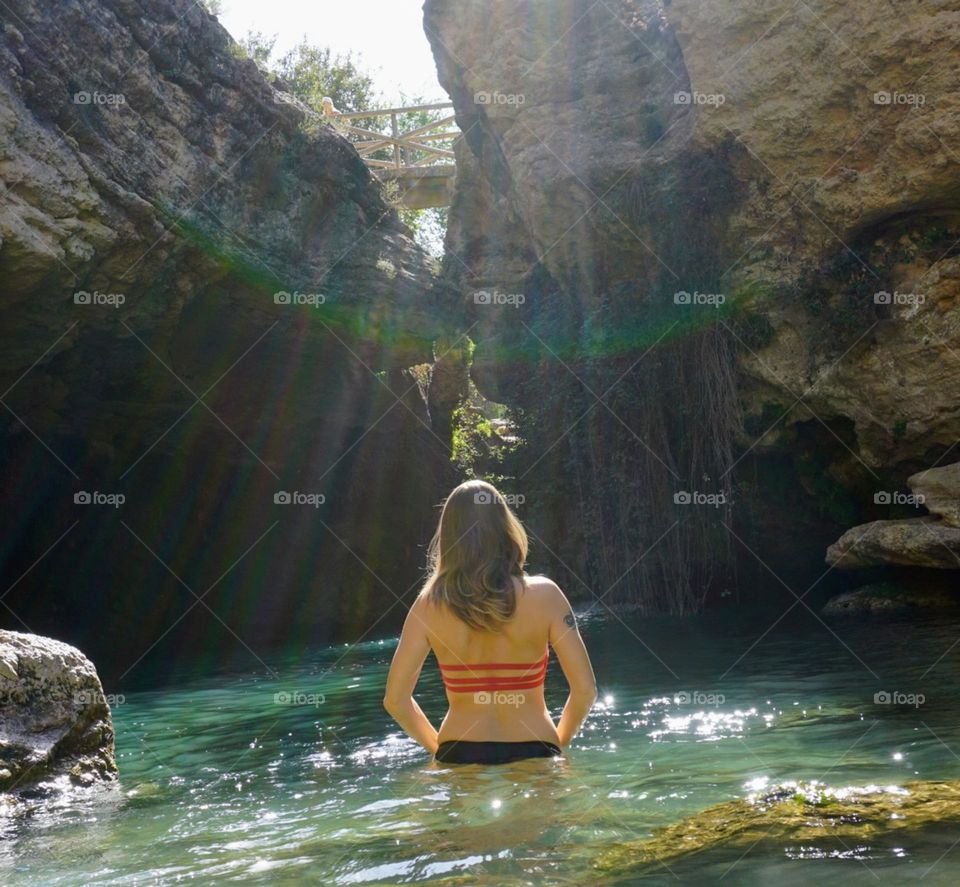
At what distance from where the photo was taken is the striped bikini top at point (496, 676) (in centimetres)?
457

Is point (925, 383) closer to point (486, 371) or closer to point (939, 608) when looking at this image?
point (939, 608)

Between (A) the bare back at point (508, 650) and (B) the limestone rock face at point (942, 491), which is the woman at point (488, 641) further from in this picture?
(B) the limestone rock face at point (942, 491)

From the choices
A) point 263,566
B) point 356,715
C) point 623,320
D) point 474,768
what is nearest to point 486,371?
point 623,320

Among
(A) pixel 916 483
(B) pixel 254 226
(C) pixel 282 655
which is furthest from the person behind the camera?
(C) pixel 282 655

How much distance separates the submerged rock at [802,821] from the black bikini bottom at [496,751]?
989 millimetres

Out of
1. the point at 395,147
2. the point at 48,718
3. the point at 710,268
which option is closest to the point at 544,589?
the point at 48,718

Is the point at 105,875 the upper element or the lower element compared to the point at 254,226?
lower

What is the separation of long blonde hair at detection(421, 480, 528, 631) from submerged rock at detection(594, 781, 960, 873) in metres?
1.16

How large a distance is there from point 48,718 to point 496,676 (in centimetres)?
262

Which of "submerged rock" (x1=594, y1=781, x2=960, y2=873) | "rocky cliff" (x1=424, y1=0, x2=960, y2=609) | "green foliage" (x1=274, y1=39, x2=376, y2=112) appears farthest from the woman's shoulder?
"green foliage" (x1=274, y1=39, x2=376, y2=112)

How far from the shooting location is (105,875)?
3697 millimetres

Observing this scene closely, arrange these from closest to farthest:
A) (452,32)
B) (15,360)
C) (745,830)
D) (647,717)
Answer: (745,830) < (647,717) < (15,360) < (452,32)

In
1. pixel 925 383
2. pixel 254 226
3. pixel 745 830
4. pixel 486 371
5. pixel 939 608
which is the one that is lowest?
pixel 939 608

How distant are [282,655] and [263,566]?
3.93 metres
